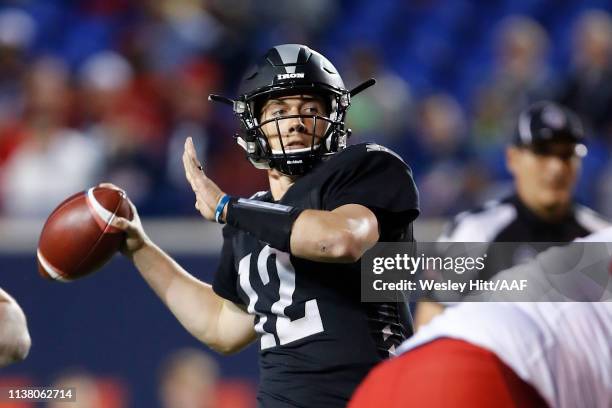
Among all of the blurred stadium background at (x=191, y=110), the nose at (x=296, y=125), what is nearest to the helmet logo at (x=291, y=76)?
the nose at (x=296, y=125)

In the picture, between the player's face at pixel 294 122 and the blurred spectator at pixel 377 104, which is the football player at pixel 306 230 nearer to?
the player's face at pixel 294 122

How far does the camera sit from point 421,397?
1305 mm

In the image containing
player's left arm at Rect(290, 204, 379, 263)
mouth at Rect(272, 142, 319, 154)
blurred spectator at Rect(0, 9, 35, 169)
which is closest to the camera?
player's left arm at Rect(290, 204, 379, 263)

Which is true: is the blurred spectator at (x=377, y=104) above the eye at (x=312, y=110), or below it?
above

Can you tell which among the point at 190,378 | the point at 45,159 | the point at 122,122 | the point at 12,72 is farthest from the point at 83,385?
the point at 12,72

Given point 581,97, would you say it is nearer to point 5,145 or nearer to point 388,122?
point 388,122

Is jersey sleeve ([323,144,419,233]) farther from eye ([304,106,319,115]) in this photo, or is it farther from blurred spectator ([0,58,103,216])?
blurred spectator ([0,58,103,216])

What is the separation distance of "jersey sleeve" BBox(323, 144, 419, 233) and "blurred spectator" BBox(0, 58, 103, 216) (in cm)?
328

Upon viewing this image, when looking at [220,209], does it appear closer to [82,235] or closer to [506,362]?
[82,235]

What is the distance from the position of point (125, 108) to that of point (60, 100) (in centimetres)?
39

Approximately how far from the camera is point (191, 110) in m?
6.08

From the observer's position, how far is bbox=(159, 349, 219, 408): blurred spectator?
4.91m

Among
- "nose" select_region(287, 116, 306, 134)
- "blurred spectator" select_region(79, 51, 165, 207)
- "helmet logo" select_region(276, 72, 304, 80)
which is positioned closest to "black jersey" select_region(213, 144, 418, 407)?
"nose" select_region(287, 116, 306, 134)

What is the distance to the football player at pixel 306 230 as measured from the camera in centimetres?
244
